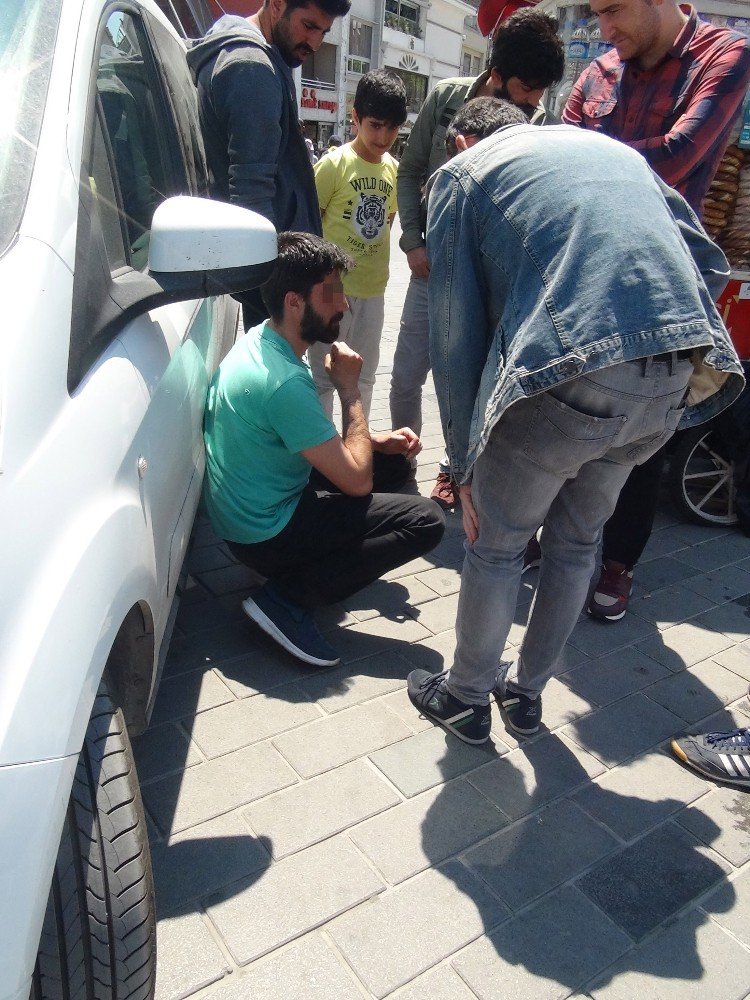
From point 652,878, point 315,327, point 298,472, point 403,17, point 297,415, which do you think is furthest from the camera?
point 403,17

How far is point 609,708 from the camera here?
8.95 ft

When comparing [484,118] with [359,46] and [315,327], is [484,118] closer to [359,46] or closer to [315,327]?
[315,327]

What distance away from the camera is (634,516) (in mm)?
3262

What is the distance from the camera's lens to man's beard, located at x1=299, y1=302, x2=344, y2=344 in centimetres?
267

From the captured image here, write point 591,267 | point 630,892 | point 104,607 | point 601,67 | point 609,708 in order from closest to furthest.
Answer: point 104,607 < point 591,267 < point 630,892 < point 609,708 < point 601,67

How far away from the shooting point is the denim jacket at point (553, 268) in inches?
70.7

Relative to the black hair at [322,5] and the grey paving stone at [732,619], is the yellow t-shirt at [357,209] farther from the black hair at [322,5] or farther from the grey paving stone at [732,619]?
the grey paving stone at [732,619]

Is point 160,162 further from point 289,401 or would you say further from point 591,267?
point 591,267

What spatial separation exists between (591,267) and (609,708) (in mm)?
1538

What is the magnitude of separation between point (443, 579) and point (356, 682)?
2.79 ft

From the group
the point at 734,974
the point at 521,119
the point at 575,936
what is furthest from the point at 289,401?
the point at 734,974

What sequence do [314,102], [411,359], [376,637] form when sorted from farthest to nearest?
[314,102], [411,359], [376,637]

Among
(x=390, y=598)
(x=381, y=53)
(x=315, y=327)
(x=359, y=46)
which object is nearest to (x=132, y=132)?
(x=315, y=327)

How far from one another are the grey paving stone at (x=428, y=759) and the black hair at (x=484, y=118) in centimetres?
169
